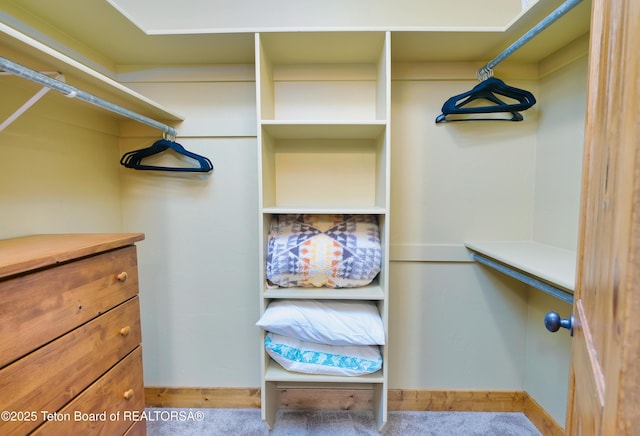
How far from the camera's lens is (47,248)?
85 cm

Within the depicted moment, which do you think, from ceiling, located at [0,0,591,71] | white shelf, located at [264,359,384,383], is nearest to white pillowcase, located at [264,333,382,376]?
white shelf, located at [264,359,384,383]

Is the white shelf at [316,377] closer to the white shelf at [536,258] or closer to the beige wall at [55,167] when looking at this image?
the white shelf at [536,258]

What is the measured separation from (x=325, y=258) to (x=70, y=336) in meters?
0.92

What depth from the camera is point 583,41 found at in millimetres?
1223

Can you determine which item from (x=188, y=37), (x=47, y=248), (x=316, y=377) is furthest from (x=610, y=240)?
(x=188, y=37)

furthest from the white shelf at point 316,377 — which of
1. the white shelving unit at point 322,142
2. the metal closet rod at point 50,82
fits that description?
the metal closet rod at point 50,82

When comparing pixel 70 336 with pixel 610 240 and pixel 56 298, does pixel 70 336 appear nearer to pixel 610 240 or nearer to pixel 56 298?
pixel 56 298

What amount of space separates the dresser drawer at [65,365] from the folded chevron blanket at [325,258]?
60 cm

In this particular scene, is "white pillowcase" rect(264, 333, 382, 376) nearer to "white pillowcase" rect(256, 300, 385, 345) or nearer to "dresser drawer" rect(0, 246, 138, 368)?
"white pillowcase" rect(256, 300, 385, 345)

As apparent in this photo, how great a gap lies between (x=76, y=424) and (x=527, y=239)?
209 centimetres

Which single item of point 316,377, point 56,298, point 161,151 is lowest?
point 316,377

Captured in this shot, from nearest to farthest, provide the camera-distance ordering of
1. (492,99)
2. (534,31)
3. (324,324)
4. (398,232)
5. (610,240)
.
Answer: (610,240)
(534,31)
(324,324)
(492,99)
(398,232)

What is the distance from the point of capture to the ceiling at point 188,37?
110 centimetres

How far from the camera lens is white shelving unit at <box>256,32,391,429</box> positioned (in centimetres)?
133
